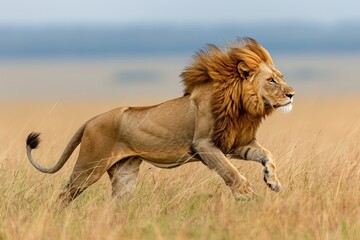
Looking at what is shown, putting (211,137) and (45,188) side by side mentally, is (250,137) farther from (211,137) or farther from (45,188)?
(45,188)

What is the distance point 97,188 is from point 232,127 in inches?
57.4

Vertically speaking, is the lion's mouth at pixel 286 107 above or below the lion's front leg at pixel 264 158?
above

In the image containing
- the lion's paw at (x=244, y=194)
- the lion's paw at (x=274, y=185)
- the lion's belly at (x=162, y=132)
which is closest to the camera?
the lion's paw at (x=244, y=194)

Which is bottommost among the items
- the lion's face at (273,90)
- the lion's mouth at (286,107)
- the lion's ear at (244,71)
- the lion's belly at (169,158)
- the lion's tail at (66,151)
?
the lion's belly at (169,158)

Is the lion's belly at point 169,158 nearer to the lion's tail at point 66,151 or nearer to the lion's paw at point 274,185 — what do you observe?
the lion's tail at point 66,151

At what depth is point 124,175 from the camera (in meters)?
7.82

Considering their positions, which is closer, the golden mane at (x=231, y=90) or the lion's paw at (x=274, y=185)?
the lion's paw at (x=274, y=185)

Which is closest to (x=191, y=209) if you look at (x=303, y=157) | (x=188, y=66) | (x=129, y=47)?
(x=188, y=66)

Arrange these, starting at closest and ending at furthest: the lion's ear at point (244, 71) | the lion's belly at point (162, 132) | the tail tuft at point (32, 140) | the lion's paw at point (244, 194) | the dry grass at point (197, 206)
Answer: the dry grass at point (197, 206) → the lion's paw at point (244, 194) → the lion's ear at point (244, 71) → the lion's belly at point (162, 132) → the tail tuft at point (32, 140)

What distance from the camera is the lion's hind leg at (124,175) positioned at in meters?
7.75

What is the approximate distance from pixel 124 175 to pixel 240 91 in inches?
45.5

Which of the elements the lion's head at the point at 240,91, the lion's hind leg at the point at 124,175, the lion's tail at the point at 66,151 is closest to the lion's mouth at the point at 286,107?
the lion's head at the point at 240,91

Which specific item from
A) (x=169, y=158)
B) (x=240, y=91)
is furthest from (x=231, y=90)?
(x=169, y=158)

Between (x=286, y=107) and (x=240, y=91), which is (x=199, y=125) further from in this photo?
(x=286, y=107)
